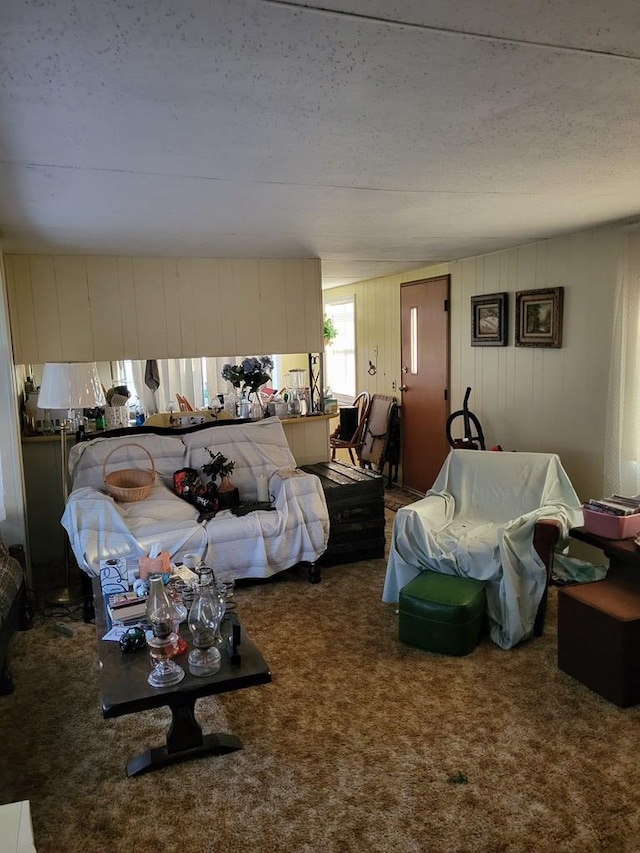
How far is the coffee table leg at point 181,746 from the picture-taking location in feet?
7.54

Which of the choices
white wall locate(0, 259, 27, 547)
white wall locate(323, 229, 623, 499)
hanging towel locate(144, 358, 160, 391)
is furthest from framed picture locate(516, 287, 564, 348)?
white wall locate(0, 259, 27, 547)

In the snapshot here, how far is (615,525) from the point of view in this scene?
9.68ft

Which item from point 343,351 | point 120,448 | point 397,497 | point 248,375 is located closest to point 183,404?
point 248,375

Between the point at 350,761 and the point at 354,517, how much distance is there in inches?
81.2

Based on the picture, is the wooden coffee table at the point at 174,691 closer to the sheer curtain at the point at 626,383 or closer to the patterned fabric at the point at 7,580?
the patterned fabric at the point at 7,580

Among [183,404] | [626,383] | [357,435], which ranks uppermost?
[626,383]

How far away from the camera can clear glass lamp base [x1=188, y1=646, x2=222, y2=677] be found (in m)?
2.18

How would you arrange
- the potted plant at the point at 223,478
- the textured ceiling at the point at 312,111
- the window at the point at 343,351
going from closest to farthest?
the textured ceiling at the point at 312,111
the potted plant at the point at 223,478
the window at the point at 343,351

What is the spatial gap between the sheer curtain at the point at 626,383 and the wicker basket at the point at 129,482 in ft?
9.46

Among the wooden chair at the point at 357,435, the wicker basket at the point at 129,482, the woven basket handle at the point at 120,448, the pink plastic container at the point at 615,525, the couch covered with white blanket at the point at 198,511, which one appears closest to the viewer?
the pink plastic container at the point at 615,525

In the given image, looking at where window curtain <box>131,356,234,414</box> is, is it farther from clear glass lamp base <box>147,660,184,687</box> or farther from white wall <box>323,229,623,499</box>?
clear glass lamp base <box>147,660,184,687</box>

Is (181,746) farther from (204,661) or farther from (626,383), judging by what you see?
(626,383)

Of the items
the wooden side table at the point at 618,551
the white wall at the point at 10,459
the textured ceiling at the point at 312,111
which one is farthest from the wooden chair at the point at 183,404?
the wooden side table at the point at 618,551

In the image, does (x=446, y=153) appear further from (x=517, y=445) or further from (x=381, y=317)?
(x=381, y=317)
